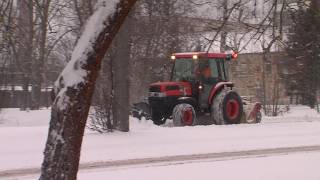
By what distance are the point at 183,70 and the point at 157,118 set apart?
187cm

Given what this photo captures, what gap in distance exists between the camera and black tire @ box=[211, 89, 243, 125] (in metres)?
21.1

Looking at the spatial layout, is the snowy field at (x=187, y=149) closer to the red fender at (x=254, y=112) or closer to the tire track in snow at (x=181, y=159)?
the tire track in snow at (x=181, y=159)

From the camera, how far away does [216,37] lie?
9.20 metres

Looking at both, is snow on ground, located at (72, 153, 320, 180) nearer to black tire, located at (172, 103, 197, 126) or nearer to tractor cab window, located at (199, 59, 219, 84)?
black tire, located at (172, 103, 197, 126)

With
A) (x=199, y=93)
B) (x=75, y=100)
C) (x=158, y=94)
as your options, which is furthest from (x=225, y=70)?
(x=75, y=100)

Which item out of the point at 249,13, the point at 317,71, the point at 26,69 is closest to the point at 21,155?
the point at 249,13

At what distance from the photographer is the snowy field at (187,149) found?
37.4 feet

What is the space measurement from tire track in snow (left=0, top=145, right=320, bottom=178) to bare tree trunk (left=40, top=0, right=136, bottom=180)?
4.96m

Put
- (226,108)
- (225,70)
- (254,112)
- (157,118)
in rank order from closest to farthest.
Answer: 1. (226,108)
2. (157,118)
3. (225,70)
4. (254,112)

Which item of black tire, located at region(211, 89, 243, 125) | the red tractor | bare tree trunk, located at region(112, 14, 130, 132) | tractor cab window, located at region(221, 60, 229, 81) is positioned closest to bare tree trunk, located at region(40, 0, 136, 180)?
bare tree trunk, located at region(112, 14, 130, 132)

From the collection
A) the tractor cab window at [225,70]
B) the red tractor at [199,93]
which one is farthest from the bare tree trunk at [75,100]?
the tractor cab window at [225,70]

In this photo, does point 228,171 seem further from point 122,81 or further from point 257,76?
point 257,76

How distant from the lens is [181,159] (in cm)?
1362

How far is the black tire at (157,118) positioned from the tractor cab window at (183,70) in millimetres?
1446
